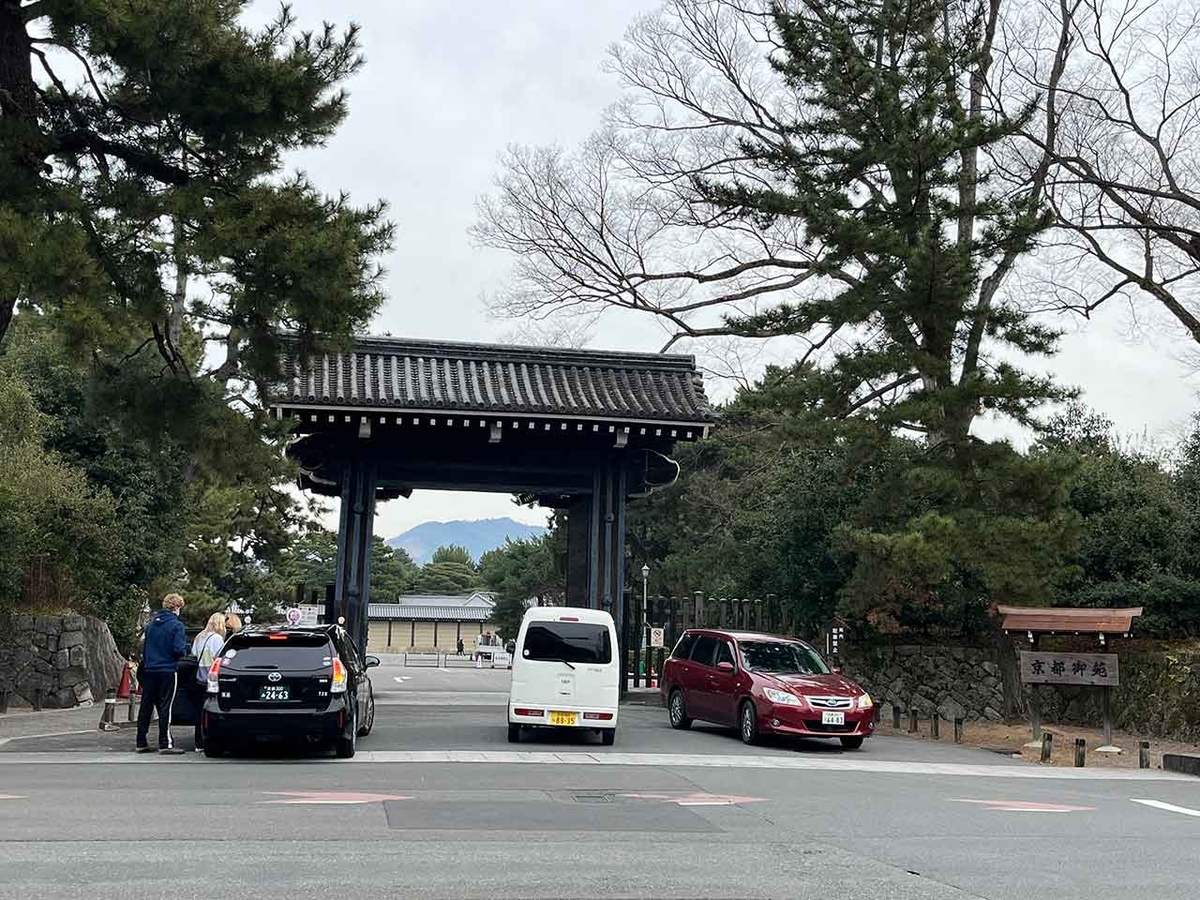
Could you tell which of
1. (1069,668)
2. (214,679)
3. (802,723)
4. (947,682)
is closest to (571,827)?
(214,679)

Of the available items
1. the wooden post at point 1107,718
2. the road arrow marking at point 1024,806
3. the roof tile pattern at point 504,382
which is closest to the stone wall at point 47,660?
the roof tile pattern at point 504,382

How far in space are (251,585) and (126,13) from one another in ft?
106

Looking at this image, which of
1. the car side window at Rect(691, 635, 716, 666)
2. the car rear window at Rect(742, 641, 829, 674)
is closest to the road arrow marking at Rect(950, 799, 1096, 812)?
the car rear window at Rect(742, 641, 829, 674)

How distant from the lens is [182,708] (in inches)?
647

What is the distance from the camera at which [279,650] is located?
47.3 ft

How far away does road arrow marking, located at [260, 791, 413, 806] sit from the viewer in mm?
10617

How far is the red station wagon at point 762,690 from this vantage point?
17453mm

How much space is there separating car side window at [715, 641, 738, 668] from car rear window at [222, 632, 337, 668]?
674cm

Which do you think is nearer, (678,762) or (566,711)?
(678,762)

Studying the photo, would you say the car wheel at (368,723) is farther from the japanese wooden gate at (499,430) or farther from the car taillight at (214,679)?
the japanese wooden gate at (499,430)

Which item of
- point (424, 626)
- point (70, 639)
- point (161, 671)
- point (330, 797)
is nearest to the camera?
point (330, 797)

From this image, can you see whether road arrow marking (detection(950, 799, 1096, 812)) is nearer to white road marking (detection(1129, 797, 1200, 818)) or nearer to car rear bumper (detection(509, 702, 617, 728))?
white road marking (detection(1129, 797, 1200, 818))

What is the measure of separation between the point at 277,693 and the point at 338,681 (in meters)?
0.69

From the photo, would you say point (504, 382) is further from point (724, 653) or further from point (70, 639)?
point (70, 639)
